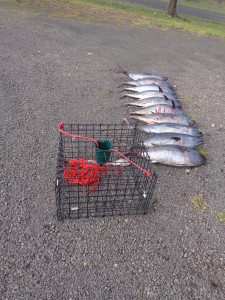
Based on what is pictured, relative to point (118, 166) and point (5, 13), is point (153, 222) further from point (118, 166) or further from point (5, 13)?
point (5, 13)

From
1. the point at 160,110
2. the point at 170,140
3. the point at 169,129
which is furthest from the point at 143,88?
the point at 170,140

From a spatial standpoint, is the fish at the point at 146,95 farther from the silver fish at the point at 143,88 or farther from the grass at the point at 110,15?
the grass at the point at 110,15

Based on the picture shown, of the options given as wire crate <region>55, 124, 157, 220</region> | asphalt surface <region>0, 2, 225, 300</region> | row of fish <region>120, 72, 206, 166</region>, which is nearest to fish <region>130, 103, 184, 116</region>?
row of fish <region>120, 72, 206, 166</region>

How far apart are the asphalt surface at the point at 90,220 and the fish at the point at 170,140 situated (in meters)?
0.39

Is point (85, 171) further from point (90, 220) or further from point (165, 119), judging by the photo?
point (165, 119)

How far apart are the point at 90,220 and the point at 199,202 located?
1427 mm

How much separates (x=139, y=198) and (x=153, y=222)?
35cm

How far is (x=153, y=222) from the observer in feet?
9.54

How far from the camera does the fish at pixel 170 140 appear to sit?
12.8 ft

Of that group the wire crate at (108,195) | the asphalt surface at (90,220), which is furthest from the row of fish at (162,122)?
the wire crate at (108,195)

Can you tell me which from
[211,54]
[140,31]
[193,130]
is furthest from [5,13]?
[193,130]

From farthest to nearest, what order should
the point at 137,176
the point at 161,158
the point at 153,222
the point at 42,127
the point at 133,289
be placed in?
the point at 42,127 < the point at 161,158 < the point at 137,176 < the point at 153,222 < the point at 133,289

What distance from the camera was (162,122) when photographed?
458cm

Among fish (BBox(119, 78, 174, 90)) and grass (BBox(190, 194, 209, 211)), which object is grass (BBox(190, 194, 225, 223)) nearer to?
grass (BBox(190, 194, 209, 211))
